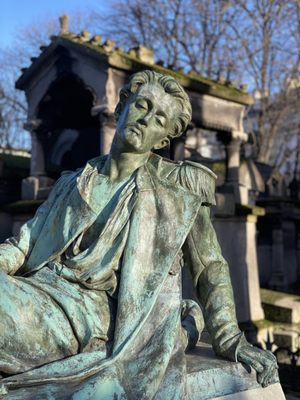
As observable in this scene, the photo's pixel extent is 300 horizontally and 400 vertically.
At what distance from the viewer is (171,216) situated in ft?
9.43

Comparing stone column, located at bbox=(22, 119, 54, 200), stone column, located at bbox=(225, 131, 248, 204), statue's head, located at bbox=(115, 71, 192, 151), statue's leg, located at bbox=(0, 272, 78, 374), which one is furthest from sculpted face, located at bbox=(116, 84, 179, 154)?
stone column, located at bbox=(225, 131, 248, 204)

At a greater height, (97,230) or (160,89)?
(160,89)

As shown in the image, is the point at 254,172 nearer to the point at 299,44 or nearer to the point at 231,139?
the point at 231,139

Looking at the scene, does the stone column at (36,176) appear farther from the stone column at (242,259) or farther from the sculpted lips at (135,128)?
the sculpted lips at (135,128)

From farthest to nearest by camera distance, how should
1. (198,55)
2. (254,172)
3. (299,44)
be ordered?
(198,55) < (299,44) < (254,172)

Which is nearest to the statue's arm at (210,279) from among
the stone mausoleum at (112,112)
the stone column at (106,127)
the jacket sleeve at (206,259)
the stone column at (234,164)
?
the jacket sleeve at (206,259)

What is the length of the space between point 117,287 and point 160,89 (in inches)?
41.4

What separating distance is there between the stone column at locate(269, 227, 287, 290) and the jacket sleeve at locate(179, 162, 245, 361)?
447 inches

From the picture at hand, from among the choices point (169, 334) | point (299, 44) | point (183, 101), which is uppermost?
point (299, 44)

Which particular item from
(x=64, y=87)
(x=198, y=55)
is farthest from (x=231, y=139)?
(x=198, y=55)

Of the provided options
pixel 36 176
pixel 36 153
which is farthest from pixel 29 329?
pixel 36 153

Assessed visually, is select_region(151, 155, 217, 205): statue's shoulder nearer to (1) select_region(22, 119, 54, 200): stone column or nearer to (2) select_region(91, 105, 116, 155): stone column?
(2) select_region(91, 105, 116, 155): stone column

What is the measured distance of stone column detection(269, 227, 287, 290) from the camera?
1403cm

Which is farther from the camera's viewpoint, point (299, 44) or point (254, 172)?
point (299, 44)
